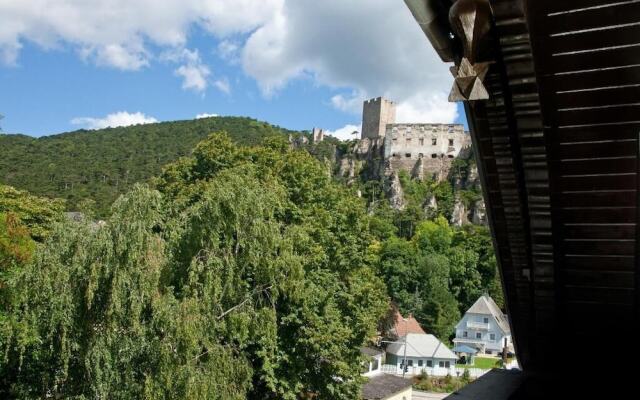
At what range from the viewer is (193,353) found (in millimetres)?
9609

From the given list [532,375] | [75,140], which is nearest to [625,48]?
[532,375]

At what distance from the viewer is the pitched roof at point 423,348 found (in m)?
38.7

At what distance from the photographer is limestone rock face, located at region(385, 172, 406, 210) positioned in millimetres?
83750

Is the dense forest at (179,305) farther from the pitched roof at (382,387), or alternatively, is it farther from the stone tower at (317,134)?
the stone tower at (317,134)

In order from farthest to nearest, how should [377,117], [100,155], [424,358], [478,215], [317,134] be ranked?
[317,134] → [377,117] → [100,155] → [478,215] → [424,358]

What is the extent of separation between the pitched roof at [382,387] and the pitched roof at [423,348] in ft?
38.1

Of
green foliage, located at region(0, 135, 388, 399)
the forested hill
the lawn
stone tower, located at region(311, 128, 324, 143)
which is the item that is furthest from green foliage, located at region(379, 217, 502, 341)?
stone tower, located at region(311, 128, 324, 143)

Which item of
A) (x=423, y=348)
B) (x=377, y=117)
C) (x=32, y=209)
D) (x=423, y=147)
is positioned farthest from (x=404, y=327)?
(x=377, y=117)

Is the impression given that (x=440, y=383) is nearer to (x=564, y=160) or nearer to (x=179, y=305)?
(x=179, y=305)

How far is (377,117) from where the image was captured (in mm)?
102625

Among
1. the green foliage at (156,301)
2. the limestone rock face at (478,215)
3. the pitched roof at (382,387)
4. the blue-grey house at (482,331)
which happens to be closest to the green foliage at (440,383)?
the pitched roof at (382,387)

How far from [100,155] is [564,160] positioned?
271 feet

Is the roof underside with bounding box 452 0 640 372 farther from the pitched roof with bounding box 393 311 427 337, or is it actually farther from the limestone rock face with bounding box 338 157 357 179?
the limestone rock face with bounding box 338 157 357 179

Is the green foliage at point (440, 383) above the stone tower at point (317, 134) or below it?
below
